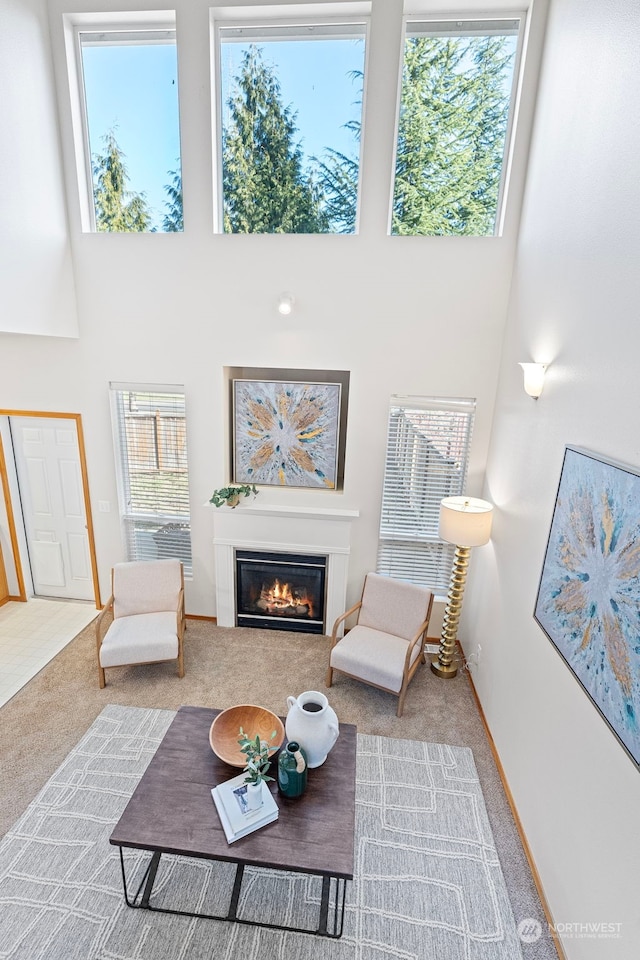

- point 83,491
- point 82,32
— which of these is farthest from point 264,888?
point 82,32

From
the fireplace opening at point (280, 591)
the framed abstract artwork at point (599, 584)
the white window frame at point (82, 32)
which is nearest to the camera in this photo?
the framed abstract artwork at point (599, 584)

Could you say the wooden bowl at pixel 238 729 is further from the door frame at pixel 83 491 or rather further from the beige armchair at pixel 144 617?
the door frame at pixel 83 491

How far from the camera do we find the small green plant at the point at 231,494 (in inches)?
171

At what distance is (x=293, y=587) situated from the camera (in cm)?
466

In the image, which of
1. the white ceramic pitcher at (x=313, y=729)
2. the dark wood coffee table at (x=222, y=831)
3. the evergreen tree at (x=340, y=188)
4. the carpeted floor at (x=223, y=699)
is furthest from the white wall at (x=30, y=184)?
the white ceramic pitcher at (x=313, y=729)

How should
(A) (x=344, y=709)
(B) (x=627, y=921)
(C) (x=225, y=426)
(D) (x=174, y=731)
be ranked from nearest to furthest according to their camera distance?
(B) (x=627, y=921) < (D) (x=174, y=731) < (A) (x=344, y=709) < (C) (x=225, y=426)

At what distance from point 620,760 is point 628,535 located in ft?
2.93

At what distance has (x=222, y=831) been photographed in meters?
2.18

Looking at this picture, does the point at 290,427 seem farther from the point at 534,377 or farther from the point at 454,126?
the point at 454,126

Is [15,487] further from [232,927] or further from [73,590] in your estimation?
[232,927]

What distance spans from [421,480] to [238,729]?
2622 millimetres

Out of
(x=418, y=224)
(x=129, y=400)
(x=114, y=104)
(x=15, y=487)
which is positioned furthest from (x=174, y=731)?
(x=114, y=104)

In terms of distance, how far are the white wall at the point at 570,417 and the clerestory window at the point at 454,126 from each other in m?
0.46

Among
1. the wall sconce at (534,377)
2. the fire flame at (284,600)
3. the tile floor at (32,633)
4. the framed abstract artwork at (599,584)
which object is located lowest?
the tile floor at (32,633)
